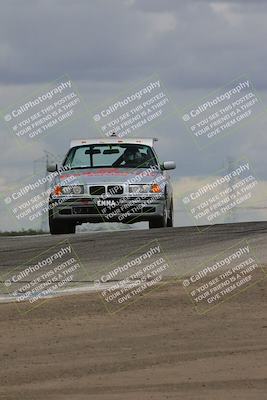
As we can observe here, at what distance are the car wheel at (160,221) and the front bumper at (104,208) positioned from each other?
1.09ft

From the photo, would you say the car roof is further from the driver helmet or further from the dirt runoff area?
the dirt runoff area

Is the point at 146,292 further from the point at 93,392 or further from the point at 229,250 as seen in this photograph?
the point at 93,392

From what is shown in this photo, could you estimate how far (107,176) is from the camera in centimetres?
2616

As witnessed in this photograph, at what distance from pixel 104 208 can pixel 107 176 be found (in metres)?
0.64

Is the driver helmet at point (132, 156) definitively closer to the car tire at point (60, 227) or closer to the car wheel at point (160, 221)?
the car wheel at point (160, 221)

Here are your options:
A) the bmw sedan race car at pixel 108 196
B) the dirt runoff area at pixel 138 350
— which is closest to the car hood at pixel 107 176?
the bmw sedan race car at pixel 108 196

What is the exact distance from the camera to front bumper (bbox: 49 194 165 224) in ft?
84.5

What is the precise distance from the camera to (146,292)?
54.9 ft

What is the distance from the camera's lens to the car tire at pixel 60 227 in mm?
26203

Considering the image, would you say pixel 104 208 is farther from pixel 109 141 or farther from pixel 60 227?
pixel 109 141

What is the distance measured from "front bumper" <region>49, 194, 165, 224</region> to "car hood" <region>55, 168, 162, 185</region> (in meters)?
0.33

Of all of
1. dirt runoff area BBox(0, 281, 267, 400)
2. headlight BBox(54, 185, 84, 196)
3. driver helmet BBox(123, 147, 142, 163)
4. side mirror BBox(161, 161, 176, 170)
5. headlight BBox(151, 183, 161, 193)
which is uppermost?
dirt runoff area BBox(0, 281, 267, 400)

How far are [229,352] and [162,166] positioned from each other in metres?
14.3

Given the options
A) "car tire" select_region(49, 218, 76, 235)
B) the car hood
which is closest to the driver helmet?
the car hood
